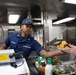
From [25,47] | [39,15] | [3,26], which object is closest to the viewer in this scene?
[25,47]

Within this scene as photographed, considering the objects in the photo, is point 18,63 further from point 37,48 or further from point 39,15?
point 39,15

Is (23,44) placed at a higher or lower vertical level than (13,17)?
lower

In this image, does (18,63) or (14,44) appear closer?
(18,63)

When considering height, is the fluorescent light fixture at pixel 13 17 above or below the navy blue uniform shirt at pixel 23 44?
above

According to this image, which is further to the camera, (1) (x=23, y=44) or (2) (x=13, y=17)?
(2) (x=13, y=17)

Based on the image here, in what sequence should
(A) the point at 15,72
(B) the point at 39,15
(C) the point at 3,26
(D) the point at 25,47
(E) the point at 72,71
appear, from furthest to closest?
(C) the point at 3,26, (B) the point at 39,15, (D) the point at 25,47, (E) the point at 72,71, (A) the point at 15,72

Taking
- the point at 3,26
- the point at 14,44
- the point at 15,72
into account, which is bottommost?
the point at 15,72

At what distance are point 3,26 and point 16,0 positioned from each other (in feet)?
6.22

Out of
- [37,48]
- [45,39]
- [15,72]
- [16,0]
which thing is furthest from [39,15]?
A: [15,72]

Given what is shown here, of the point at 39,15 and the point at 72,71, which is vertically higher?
the point at 39,15

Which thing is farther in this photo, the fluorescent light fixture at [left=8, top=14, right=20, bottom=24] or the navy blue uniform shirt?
the fluorescent light fixture at [left=8, top=14, right=20, bottom=24]

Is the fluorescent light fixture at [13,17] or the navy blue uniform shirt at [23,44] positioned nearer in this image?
the navy blue uniform shirt at [23,44]

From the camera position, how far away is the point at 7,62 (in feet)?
3.45

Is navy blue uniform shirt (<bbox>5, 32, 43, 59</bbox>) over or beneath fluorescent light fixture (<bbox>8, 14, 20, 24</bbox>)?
beneath
